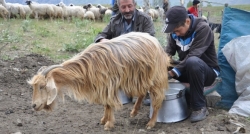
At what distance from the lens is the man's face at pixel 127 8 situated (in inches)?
187

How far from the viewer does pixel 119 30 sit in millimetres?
5082

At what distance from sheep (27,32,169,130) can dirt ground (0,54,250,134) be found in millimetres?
236

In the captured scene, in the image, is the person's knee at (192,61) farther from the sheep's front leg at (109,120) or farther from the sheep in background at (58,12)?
the sheep in background at (58,12)

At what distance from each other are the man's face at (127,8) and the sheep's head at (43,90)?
1802mm

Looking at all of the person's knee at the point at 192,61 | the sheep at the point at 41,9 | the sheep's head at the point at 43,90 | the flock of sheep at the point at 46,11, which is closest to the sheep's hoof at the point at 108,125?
the sheep's head at the point at 43,90

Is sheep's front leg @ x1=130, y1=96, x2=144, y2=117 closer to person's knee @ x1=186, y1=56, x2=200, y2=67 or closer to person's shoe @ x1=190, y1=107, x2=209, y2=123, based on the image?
person's shoe @ x1=190, y1=107, x2=209, y2=123

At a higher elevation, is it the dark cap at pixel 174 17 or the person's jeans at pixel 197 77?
the dark cap at pixel 174 17

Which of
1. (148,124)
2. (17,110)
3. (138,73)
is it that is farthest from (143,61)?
(17,110)

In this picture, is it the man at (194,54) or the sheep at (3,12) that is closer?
the man at (194,54)

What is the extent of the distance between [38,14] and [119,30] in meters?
14.7

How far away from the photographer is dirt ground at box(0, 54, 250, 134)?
13.3 feet

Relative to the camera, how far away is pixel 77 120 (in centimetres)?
444

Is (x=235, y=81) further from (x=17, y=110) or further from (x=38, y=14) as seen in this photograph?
(x=38, y=14)

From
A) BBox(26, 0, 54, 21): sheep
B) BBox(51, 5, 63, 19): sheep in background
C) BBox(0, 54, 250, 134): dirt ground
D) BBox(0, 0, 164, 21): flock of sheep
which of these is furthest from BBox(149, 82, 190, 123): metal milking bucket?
BBox(51, 5, 63, 19): sheep in background
